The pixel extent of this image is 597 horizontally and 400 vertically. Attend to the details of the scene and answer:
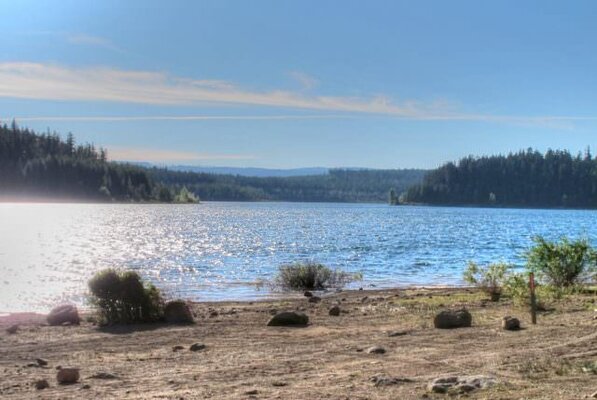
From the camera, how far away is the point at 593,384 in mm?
8750

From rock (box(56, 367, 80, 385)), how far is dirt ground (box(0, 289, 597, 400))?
0.57 feet

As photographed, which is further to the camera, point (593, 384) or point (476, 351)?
point (476, 351)

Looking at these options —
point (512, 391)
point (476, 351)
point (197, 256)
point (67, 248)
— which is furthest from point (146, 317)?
point (67, 248)

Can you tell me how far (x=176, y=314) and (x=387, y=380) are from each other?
31.3ft

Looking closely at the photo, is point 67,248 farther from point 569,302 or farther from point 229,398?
point 229,398

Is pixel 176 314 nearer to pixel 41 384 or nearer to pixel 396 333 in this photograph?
pixel 396 333

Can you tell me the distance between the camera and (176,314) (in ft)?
58.8

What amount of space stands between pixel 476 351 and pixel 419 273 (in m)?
26.7

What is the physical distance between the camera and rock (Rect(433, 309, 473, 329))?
15.1 metres

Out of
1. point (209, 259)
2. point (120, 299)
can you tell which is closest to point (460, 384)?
point (120, 299)

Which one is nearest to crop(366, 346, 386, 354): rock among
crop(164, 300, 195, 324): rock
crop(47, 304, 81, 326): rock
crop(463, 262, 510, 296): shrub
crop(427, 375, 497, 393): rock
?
crop(427, 375, 497, 393): rock

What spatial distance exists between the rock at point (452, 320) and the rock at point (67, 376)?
820 cm

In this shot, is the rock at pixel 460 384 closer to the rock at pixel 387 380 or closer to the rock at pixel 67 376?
the rock at pixel 387 380

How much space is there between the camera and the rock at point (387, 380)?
9453 mm
